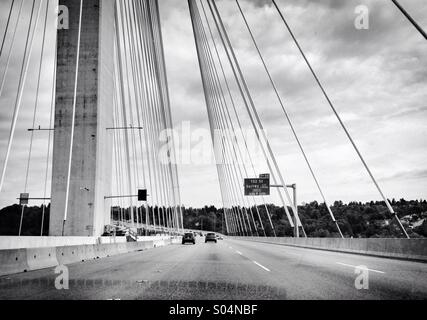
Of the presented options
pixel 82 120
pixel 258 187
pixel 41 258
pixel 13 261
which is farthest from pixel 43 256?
pixel 258 187

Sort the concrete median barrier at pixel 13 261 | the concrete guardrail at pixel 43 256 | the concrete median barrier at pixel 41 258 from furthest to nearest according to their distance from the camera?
the concrete median barrier at pixel 41 258 → the concrete guardrail at pixel 43 256 → the concrete median barrier at pixel 13 261

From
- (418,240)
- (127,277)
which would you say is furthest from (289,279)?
(418,240)

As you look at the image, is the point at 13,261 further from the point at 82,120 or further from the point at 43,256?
the point at 82,120

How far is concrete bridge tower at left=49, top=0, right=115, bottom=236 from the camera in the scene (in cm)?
2994

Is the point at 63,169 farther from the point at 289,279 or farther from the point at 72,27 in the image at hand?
the point at 289,279

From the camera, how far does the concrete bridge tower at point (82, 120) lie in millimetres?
29938

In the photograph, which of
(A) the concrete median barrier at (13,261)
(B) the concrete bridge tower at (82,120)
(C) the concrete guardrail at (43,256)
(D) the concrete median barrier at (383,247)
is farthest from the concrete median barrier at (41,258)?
(B) the concrete bridge tower at (82,120)

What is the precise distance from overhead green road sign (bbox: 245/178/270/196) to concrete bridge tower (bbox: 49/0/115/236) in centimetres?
1530

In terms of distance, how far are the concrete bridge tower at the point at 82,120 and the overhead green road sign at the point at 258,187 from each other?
A: 50.2 ft

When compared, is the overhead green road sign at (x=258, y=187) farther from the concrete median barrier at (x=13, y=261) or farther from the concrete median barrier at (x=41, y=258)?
the concrete median barrier at (x=13, y=261)

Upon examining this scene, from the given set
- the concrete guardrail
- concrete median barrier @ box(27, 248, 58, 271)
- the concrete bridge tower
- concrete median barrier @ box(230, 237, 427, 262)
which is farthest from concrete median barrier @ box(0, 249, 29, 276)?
the concrete bridge tower

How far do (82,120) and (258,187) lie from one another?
18.1 meters

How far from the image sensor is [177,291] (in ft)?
22.2

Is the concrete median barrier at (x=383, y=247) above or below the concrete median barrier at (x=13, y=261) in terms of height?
below
